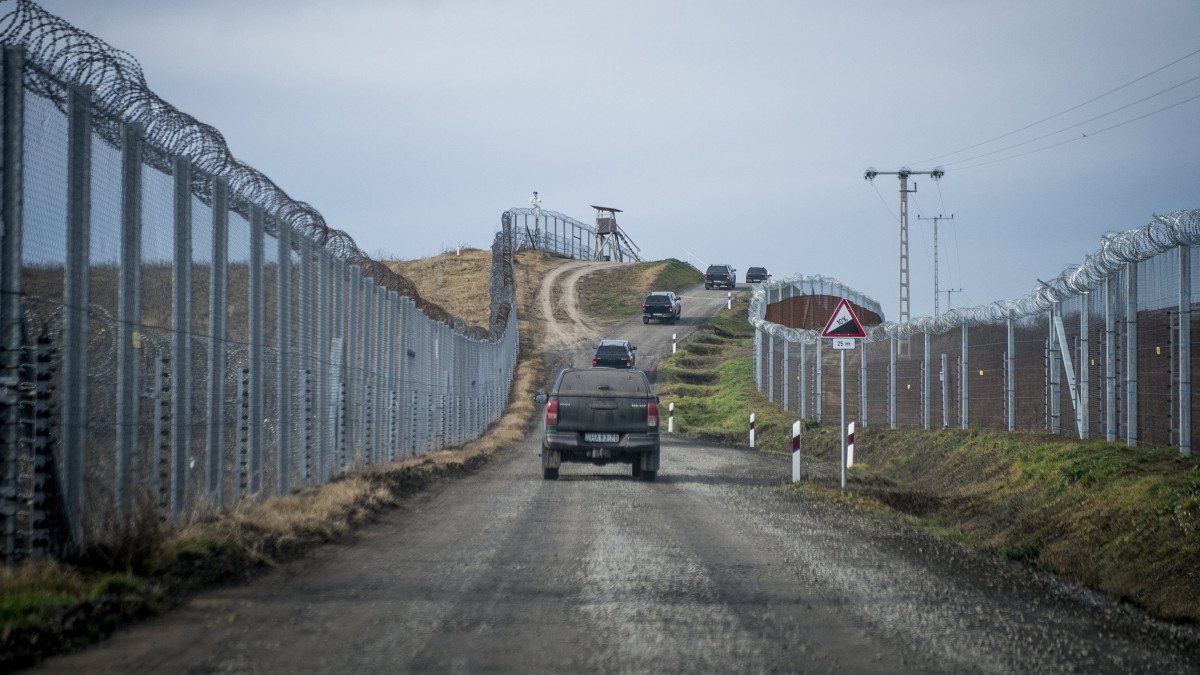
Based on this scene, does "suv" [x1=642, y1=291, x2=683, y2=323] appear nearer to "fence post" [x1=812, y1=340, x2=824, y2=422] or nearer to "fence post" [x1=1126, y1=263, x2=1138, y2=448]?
"fence post" [x1=812, y1=340, x2=824, y2=422]

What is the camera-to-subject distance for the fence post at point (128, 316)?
870 centimetres

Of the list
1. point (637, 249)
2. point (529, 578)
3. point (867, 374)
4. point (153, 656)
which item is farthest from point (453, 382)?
point (637, 249)

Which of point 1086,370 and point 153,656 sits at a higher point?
point 1086,370

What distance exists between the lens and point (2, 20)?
24.6 feet

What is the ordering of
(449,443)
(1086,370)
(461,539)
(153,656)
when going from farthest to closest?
(449,443)
(1086,370)
(461,539)
(153,656)

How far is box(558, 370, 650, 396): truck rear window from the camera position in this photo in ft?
62.7

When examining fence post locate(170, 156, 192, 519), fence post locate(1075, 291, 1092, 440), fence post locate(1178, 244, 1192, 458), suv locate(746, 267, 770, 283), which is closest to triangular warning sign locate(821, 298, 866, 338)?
fence post locate(1075, 291, 1092, 440)

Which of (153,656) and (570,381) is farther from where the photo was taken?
(570,381)

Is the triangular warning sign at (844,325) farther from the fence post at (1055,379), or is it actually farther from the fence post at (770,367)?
the fence post at (770,367)

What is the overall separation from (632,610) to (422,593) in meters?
1.45

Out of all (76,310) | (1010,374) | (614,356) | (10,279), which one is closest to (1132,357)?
(1010,374)

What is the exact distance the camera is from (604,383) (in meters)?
19.3

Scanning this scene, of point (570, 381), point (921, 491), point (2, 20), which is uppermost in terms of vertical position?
point (2, 20)

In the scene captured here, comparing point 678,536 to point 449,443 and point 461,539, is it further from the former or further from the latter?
point 449,443
